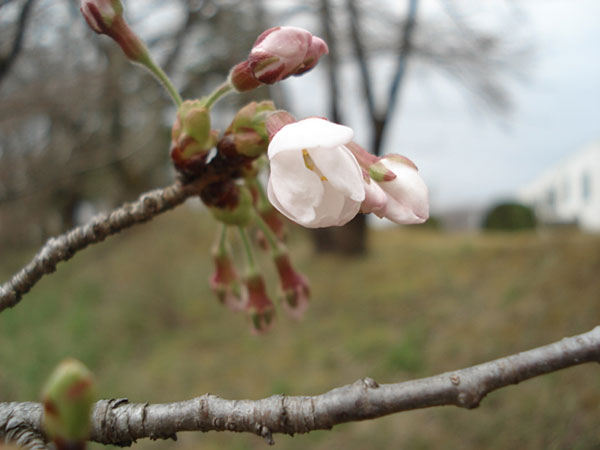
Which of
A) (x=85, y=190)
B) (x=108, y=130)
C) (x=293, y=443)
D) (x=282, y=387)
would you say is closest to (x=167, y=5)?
(x=108, y=130)

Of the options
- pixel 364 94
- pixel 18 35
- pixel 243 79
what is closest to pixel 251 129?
pixel 243 79

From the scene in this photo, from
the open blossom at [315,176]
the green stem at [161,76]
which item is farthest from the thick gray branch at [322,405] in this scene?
the green stem at [161,76]

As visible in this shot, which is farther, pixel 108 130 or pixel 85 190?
pixel 85 190

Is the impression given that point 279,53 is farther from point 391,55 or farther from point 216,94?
point 391,55

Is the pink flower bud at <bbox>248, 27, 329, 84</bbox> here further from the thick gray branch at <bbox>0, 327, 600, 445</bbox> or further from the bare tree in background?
the bare tree in background

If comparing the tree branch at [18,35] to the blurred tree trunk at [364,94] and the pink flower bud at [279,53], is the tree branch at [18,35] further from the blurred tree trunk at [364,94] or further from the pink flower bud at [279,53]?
the blurred tree trunk at [364,94]

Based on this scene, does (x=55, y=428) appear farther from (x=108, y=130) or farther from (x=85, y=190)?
(x=85, y=190)

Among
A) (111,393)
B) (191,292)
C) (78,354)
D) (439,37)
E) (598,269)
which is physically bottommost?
(191,292)
